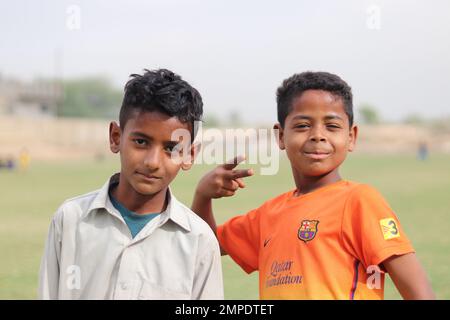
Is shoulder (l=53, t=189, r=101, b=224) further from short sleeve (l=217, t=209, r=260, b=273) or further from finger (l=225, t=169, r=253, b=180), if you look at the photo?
short sleeve (l=217, t=209, r=260, b=273)

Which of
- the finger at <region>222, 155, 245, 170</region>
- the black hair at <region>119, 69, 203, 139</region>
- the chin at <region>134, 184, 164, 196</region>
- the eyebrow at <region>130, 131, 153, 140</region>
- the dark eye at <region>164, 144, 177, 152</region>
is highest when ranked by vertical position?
the black hair at <region>119, 69, 203, 139</region>

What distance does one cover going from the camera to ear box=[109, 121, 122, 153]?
284 cm

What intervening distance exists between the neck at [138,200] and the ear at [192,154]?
5.5 inches

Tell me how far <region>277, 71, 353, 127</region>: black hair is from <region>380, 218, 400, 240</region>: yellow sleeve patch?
1.89 ft

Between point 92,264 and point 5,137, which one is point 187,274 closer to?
point 92,264

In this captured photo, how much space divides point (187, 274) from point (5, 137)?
52236 mm

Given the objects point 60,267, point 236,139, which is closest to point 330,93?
point 236,139

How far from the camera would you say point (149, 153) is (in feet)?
8.79

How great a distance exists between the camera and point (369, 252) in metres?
2.65

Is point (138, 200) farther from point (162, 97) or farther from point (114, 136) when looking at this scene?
point (162, 97)

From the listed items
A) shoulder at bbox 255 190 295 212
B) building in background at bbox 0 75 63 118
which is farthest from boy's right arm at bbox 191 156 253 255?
building in background at bbox 0 75 63 118

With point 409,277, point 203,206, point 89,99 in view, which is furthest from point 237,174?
point 89,99

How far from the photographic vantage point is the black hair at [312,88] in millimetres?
3021

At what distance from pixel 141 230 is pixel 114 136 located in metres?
0.45
